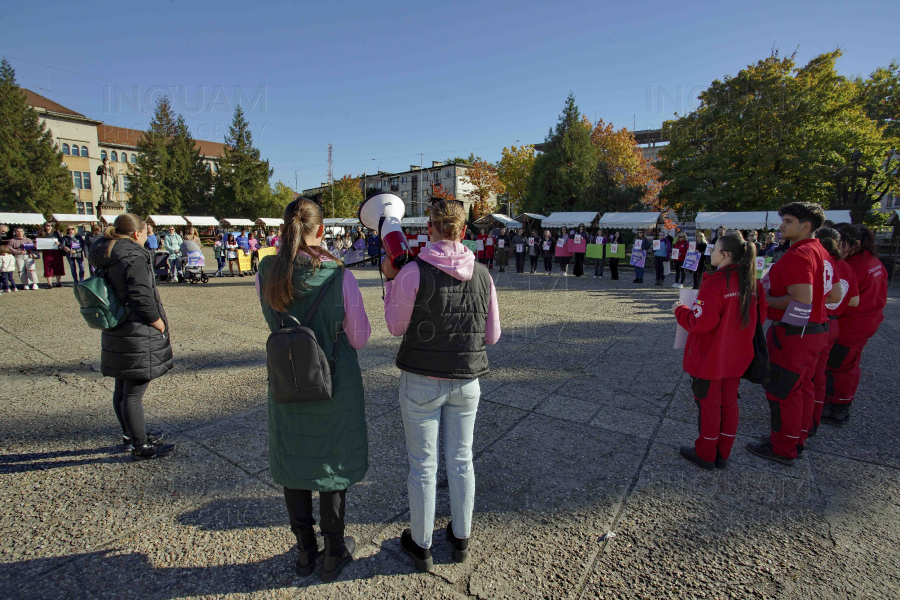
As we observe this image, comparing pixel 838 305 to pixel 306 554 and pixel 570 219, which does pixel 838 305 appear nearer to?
pixel 306 554

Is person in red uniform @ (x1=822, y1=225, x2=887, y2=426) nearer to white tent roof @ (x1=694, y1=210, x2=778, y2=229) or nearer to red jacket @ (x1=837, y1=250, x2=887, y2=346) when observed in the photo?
red jacket @ (x1=837, y1=250, x2=887, y2=346)

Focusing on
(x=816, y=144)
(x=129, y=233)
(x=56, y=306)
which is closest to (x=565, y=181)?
(x=816, y=144)

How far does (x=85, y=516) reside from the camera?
2713mm

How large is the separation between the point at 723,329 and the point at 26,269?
17091 millimetres

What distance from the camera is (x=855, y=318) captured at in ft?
13.3

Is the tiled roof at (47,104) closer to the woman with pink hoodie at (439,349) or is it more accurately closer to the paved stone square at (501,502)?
the paved stone square at (501,502)

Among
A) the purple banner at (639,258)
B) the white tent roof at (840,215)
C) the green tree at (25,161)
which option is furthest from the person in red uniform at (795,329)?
the green tree at (25,161)

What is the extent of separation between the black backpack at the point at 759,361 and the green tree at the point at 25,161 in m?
58.9

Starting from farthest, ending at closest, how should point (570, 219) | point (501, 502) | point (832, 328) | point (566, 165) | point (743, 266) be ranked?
point (566, 165)
point (570, 219)
point (832, 328)
point (743, 266)
point (501, 502)

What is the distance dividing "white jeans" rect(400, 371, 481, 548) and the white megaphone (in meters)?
0.62

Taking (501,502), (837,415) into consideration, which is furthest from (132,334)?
(837,415)

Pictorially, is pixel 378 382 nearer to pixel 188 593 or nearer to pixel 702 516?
pixel 188 593

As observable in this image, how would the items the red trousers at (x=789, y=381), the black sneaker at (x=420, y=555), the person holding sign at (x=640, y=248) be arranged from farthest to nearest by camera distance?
1. the person holding sign at (x=640, y=248)
2. the red trousers at (x=789, y=381)
3. the black sneaker at (x=420, y=555)

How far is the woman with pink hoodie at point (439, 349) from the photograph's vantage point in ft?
6.70
